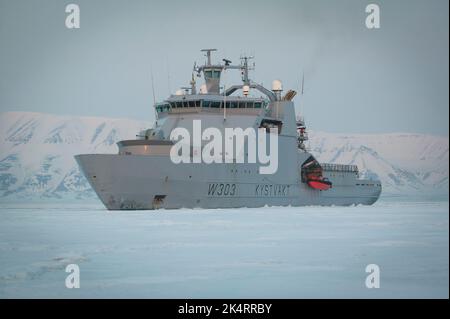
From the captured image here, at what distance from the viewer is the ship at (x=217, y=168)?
36281mm

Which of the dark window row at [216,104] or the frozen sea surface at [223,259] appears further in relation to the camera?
the dark window row at [216,104]

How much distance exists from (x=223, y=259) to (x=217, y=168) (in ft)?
70.4

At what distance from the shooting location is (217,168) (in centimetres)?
3959

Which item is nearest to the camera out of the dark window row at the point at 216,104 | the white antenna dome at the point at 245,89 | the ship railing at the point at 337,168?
the dark window row at the point at 216,104

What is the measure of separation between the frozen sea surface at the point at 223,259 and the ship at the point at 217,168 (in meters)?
7.91

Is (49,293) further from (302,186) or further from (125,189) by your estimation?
(302,186)

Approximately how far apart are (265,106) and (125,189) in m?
12.9

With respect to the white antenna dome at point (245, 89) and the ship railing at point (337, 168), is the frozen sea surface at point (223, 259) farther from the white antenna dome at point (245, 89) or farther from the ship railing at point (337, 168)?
the ship railing at point (337, 168)

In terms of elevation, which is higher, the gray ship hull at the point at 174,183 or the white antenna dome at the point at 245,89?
the white antenna dome at the point at 245,89

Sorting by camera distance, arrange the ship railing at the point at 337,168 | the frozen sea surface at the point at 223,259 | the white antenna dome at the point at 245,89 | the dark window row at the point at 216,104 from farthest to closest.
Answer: the ship railing at the point at 337,168
the white antenna dome at the point at 245,89
the dark window row at the point at 216,104
the frozen sea surface at the point at 223,259

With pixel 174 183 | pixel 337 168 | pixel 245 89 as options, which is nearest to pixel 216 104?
pixel 245 89

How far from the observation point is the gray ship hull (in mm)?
35938

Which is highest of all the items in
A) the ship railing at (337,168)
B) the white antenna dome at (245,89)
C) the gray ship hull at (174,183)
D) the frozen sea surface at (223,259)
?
the white antenna dome at (245,89)

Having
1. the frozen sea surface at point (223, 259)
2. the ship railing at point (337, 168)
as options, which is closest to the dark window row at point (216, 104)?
the ship railing at point (337, 168)
